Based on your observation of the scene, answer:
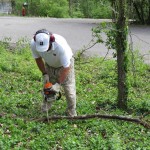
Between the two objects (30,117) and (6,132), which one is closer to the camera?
(6,132)

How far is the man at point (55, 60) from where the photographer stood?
6.11 metres

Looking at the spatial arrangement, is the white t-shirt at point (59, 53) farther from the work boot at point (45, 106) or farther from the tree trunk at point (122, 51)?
the tree trunk at point (122, 51)

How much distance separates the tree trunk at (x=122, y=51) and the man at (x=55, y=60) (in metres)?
1.20

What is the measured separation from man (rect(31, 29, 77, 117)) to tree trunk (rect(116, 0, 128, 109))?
47.3 inches

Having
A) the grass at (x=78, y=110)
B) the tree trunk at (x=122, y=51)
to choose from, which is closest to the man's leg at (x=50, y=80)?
the grass at (x=78, y=110)

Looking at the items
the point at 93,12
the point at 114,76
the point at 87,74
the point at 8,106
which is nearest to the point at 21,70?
the point at 87,74

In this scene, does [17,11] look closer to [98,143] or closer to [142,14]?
[142,14]

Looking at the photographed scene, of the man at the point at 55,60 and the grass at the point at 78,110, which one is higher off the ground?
the man at the point at 55,60

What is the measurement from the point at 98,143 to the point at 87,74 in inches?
211

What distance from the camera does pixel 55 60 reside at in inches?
262

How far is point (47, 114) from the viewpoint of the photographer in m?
6.73

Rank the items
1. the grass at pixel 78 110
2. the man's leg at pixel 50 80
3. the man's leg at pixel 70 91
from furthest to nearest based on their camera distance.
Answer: the man's leg at pixel 50 80, the man's leg at pixel 70 91, the grass at pixel 78 110

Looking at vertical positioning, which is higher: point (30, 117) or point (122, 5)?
point (122, 5)

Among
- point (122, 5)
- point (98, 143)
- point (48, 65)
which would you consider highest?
point (122, 5)
